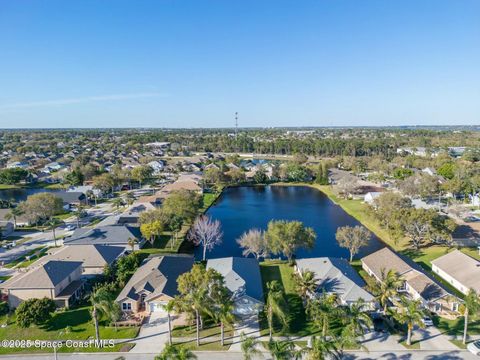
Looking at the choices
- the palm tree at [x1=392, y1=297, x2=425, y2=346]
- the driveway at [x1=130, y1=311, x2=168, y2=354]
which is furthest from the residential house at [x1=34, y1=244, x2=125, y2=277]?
the palm tree at [x1=392, y1=297, x2=425, y2=346]

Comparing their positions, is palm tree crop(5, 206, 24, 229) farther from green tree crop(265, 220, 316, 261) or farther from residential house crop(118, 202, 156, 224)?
green tree crop(265, 220, 316, 261)

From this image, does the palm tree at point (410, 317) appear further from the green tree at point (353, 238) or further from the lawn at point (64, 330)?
the lawn at point (64, 330)

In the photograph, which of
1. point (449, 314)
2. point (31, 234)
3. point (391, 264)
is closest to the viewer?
point (449, 314)

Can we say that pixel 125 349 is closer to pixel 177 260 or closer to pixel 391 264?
pixel 177 260

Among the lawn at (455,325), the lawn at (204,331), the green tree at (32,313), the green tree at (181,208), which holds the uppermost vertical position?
the green tree at (181,208)

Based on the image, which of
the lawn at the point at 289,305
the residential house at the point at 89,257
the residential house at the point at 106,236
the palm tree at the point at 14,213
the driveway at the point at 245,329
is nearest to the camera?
the driveway at the point at 245,329

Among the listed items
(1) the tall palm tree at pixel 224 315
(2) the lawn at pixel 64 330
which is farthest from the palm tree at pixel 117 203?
(1) the tall palm tree at pixel 224 315

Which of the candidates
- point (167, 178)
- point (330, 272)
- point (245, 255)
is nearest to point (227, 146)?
point (167, 178)
